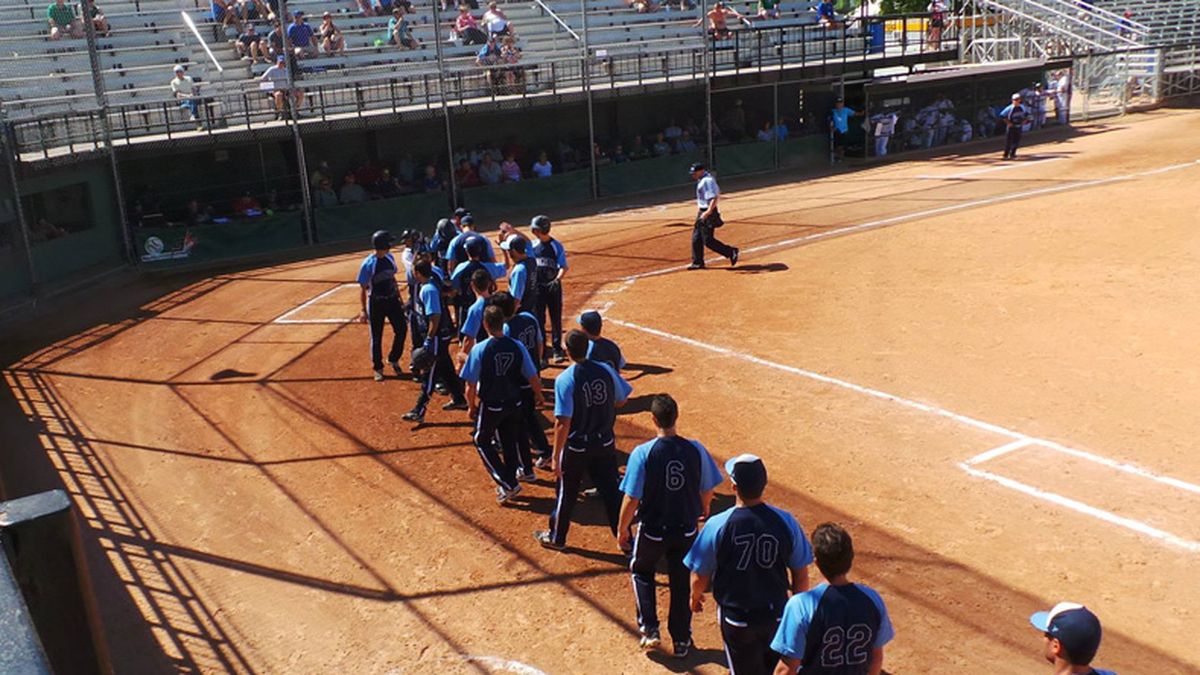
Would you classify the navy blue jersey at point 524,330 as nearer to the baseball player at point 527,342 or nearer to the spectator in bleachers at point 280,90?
the baseball player at point 527,342

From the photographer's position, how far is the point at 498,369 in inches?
351

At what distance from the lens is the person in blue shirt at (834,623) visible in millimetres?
4855

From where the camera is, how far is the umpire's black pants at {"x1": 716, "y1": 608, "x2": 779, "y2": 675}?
576 centimetres

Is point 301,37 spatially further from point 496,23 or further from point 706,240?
point 706,240

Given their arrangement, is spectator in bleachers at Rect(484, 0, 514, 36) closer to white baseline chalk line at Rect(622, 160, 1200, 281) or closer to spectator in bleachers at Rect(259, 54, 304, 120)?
spectator in bleachers at Rect(259, 54, 304, 120)

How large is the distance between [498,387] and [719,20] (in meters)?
24.3

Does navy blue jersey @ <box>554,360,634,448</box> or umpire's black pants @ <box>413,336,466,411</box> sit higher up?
navy blue jersey @ <box>554,360,634,448</box>

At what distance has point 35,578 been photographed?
2.65m

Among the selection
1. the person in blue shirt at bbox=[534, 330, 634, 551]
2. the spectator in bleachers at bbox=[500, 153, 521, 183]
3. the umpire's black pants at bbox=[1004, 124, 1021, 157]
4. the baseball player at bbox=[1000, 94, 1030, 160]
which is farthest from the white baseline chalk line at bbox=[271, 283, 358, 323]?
the umpire's black pants at bbox=[1004, 124, 1021, 157]

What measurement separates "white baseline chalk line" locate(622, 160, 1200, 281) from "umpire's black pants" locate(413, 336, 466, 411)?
634cm

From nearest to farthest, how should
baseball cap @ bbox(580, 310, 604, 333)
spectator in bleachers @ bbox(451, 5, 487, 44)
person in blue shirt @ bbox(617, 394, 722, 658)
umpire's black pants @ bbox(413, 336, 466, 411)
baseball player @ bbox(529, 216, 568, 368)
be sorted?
person in blue shirt @ bbox(617, 394, 722, 658) → baseball cap @ bbox(580, 310, 604, 333) → umpire's black pants @ bbox(413, 336, 466, 411) → baseball player @ bbox(529, 216, 568, 368) → spectator in bleachers @ bbox(451, 5, 487, 44)

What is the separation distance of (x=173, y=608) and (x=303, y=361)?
6632 mm

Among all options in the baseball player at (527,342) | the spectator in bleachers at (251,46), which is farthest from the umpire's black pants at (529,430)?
the spectator in bleachers at (251,46)

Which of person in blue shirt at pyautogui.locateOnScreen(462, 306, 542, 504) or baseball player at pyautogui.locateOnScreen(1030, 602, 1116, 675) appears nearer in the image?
baseball player at pyautogui.locateOnScreen(1030, 602, 1116, 675)
